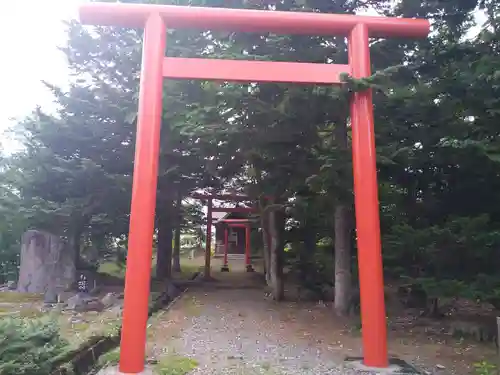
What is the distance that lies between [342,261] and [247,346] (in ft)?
10.7

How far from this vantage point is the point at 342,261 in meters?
8.98

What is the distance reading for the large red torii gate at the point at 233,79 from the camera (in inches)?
200

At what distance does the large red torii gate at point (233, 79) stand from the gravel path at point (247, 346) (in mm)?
876

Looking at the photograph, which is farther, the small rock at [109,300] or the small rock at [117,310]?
the small rock at [109,300]

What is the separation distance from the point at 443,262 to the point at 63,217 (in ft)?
30.3

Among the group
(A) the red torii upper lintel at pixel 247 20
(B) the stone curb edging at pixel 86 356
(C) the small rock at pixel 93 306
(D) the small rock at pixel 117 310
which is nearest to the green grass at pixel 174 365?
(B) the stone curb edging at pixel 86 356

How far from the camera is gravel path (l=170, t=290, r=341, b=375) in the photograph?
528 cm

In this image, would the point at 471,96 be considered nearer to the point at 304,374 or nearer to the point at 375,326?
the point at 375,326

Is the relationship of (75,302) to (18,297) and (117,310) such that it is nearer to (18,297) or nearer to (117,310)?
(117,310)

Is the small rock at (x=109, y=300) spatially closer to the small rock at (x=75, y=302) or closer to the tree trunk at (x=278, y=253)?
the small rock at (x=75, y=302)

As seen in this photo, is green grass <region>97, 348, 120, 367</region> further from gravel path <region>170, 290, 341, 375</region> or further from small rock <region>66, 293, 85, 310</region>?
small rock <region>66, 293, 85, 310</region>

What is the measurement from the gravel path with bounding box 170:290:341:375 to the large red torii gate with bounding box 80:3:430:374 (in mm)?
876

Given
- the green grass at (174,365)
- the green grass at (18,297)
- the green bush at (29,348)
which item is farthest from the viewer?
the green grass at (18,297)

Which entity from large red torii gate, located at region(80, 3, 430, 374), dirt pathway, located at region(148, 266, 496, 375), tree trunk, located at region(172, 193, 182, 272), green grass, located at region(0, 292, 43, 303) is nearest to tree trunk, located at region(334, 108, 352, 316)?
dirt pathway, located at region(148, 266, 496, 375)
